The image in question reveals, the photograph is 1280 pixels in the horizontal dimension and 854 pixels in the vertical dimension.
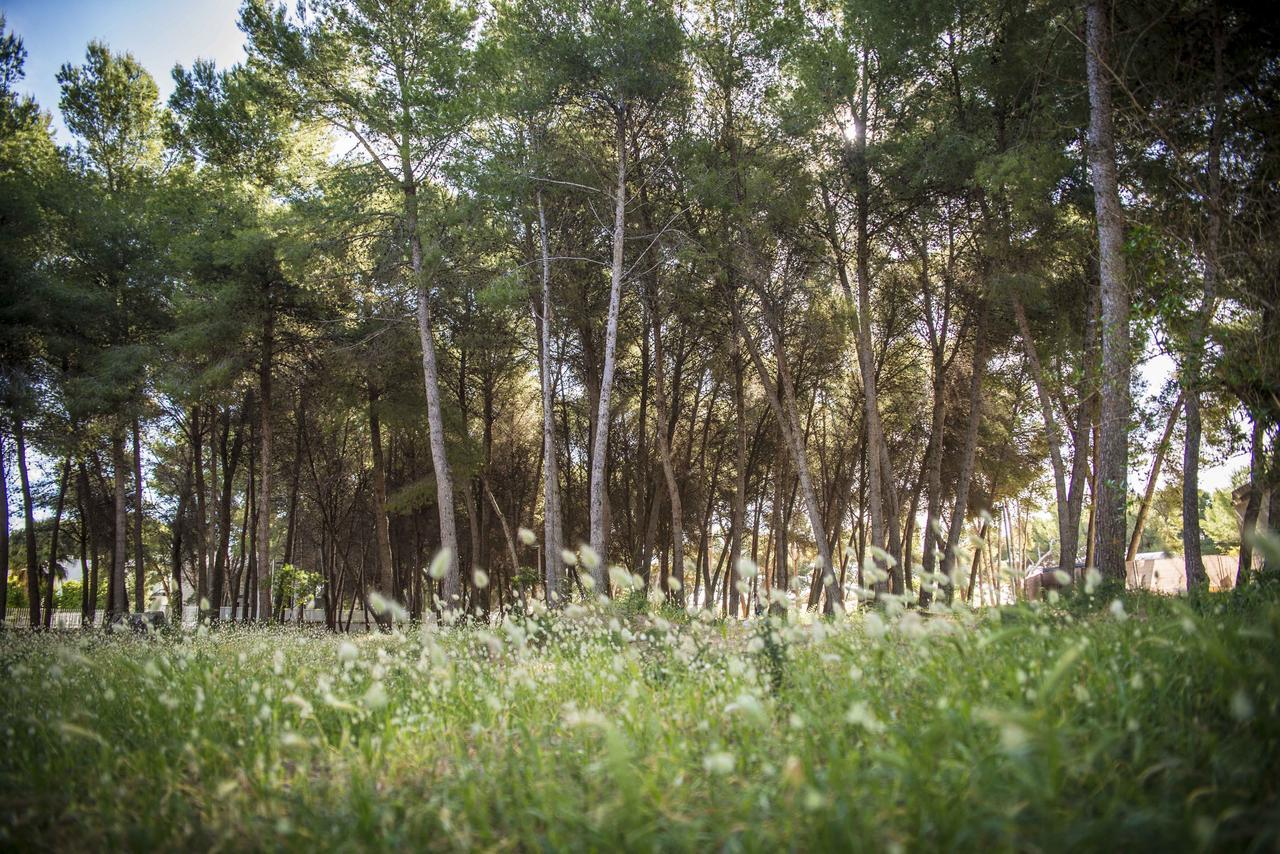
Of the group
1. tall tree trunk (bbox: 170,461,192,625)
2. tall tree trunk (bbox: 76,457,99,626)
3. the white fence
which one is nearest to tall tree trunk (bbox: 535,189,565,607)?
the white fence

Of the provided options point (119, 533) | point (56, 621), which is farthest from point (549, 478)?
point (56, 621)

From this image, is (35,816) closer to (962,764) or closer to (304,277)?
(962,764)

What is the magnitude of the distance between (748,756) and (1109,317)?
26.2 ft

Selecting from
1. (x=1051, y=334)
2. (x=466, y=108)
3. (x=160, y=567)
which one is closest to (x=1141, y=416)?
(x=1051, y=334)

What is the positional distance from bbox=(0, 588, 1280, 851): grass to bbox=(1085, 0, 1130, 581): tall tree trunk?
4595 millimetres

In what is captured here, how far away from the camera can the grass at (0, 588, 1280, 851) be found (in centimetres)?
209

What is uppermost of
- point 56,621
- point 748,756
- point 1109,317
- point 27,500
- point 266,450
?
point 1109,317

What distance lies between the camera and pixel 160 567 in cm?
3566

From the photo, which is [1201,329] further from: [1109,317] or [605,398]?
[605,398]

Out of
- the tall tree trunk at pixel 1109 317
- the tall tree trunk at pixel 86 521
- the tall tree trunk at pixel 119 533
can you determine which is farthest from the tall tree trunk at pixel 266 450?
the tall tree trunk at pixel 1109 317

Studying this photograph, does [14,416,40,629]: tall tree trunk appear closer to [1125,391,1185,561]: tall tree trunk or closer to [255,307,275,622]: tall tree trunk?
[255,307,275,622]: tall tree trunk

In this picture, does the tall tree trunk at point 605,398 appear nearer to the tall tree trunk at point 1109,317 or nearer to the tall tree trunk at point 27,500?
the tall tree trunk at point 1109,317

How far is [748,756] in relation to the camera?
289cm

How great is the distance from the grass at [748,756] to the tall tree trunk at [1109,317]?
15.1ft
